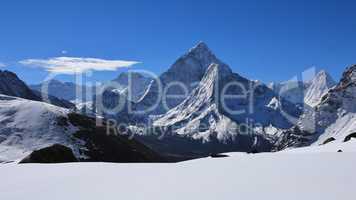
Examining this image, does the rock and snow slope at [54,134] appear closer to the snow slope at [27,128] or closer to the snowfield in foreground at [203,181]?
the snow slope at [27,128]

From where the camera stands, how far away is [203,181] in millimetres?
15750

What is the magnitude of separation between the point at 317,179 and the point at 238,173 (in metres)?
3.31

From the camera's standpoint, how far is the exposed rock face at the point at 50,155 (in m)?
60.2

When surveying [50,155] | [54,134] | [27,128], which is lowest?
[50,155]

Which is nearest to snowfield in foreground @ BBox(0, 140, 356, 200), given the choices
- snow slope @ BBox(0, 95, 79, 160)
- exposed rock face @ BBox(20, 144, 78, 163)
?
exposed rock face @ BBox(20, 144, 78, 163)

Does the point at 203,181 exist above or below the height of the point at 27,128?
below

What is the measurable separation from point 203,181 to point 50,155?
164 ft

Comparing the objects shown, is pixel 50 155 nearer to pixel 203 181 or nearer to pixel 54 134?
pixel 203 181

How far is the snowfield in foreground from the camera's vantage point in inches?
521

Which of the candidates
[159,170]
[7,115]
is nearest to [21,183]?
[159,170]

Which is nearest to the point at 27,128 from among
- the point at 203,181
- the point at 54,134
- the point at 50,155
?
the point at 54,134

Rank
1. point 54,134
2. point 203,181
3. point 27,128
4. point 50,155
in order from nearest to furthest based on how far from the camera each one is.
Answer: point 203,181 < point 50,155 < point 54,134 < point 27,128

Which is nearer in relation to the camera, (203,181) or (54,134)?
(203,181)

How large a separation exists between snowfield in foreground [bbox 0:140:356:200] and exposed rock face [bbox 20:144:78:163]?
131 feet
